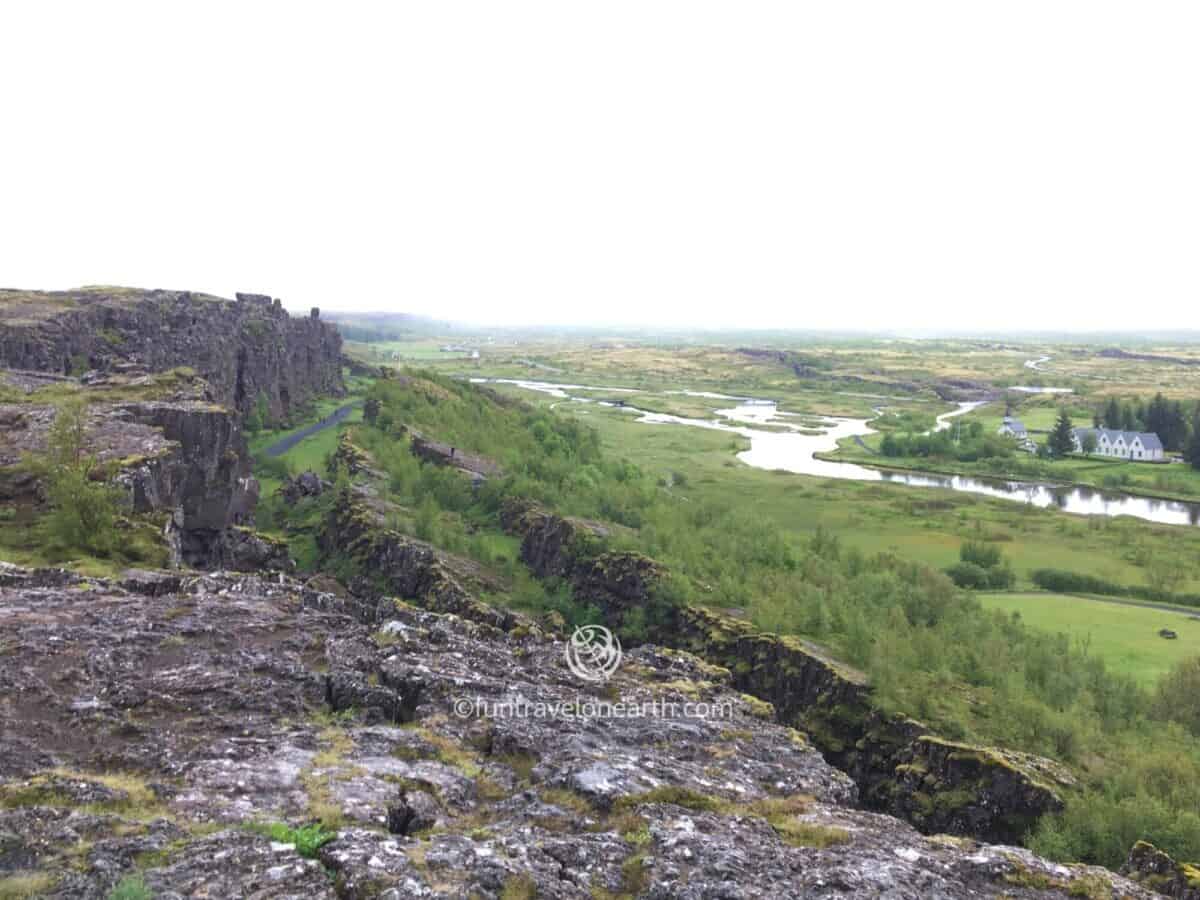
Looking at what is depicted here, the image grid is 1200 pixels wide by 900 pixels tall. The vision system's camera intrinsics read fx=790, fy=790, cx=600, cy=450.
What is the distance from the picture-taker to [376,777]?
46.8 ft

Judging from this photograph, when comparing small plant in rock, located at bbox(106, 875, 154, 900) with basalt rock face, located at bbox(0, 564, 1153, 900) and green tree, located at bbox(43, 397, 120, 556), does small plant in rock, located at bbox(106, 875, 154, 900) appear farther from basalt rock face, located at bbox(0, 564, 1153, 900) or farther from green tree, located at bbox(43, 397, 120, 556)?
green tree, located at bbox(43, 397, 120, 556)

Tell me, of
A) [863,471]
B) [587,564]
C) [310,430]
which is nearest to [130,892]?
[587,564]

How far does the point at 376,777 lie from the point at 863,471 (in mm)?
112527

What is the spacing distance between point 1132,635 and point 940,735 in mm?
27455

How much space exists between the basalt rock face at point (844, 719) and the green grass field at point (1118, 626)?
1897 cm

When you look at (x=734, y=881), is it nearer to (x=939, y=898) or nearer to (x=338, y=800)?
(x=939, y=898)

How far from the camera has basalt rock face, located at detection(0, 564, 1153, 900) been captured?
11328 mm

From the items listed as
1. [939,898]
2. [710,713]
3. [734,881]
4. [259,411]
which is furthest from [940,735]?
[259,411]

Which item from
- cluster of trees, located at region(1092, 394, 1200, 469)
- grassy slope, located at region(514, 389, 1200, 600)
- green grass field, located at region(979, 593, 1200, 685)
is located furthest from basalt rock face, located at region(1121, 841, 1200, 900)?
cluster of trees, located at region(1092, 394, 1200, 469)

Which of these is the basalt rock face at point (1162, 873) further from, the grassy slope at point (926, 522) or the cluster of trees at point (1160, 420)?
the cluster of trees at point (1160, 420)

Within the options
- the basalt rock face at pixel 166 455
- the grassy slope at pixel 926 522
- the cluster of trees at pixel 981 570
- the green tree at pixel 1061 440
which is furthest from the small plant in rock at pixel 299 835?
the green tree at pixel 1061 440

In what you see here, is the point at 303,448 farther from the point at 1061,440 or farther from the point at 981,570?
the point at 1061,440

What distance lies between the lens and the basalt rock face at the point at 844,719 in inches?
1058

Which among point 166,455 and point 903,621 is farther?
point 903,621
